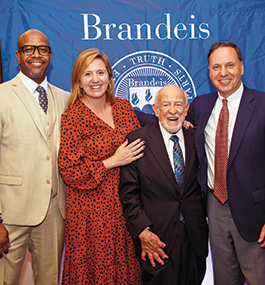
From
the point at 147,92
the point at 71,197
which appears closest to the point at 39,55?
the point at 71,197

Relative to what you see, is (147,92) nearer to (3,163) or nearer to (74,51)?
(74,51)

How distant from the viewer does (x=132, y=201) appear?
1.86 m

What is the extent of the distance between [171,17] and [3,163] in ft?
7.20

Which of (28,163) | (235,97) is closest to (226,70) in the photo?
(235,97)

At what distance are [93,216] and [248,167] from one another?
42.7 inches

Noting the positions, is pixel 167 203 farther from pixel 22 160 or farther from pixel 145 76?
pixel 145 76

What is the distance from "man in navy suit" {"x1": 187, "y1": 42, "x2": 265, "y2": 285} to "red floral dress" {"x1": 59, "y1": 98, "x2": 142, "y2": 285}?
64 cm

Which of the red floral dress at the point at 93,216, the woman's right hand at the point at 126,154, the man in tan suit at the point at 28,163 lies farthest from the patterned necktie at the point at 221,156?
the man in tan suit at the point at 28,163

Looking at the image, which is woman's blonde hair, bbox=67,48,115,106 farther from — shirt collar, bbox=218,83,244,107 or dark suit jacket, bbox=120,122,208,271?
shirt collar, bbox=218,83,244,107

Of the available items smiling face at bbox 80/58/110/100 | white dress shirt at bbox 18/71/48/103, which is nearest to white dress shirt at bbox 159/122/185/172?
smiling face at bbox 80/58/110/100

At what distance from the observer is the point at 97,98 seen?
209 cm

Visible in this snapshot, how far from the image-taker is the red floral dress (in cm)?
195

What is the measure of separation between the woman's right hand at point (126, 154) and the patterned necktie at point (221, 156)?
1.67 ft

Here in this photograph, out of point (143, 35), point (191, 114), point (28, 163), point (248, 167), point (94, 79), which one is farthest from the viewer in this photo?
point (143, 35)
